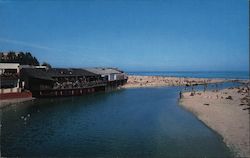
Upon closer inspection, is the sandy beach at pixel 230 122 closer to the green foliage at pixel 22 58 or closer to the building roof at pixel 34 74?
the building roof at pixel 34 74

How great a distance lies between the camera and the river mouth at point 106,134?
24656 millimetres

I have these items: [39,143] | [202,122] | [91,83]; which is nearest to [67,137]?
[39,143]

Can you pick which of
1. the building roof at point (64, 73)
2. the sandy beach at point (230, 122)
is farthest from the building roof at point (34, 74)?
the sandy beach at point (230, 122)

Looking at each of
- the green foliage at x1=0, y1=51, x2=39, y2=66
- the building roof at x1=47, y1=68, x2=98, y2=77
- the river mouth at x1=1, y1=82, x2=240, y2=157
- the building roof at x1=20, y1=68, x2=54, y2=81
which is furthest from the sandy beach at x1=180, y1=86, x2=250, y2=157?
the green foliage at x1=0, y1=51, x2=39, y2=66

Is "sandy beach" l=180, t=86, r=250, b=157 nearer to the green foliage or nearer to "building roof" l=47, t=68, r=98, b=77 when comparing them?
"building roof" l=47, t=68, r=98, b=77

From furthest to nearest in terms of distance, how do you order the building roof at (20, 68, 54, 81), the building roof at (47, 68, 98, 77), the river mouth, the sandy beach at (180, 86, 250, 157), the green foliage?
the green foliage, the building roof at (47, 68, 98, 77), the building roof at (20, 68, 54, 81), the sandy beach at (180, 86, 250, 157), the river mouth

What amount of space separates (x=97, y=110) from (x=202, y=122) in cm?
1736

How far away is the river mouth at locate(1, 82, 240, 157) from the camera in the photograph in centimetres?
2466

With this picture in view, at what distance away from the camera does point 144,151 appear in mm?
24734

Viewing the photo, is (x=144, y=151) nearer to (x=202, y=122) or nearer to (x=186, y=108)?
(x=202, y=122)

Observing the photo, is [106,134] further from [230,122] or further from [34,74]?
[34,74]

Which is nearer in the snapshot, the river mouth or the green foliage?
the river mouth

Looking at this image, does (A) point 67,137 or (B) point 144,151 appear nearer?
(B) point 144,151

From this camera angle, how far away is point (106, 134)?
30516mm
